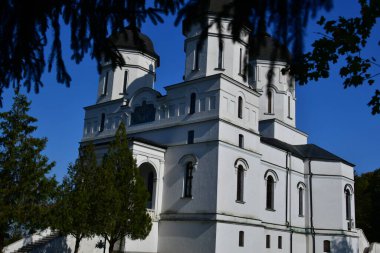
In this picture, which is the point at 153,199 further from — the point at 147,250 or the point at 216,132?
the point at 216,132

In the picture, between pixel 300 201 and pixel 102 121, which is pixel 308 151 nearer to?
pixel 300 201

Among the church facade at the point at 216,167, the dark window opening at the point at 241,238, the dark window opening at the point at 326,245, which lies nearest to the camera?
the church facade at the point at 216,167

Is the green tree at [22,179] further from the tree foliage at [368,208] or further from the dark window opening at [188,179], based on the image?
the tree foliage at [368,208]

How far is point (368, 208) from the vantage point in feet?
142

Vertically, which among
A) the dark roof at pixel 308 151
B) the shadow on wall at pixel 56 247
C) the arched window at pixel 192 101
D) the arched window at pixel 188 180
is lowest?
the shadow on wall at pixel 56 247

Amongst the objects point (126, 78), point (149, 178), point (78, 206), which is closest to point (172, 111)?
point (149, 178)

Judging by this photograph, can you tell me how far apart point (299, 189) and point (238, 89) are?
10153mm

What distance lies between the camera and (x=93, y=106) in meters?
30.2

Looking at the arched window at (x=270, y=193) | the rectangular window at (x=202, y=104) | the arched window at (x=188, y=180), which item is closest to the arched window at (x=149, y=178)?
the arched window at (x=188, y=180)

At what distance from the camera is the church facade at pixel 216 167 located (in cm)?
2312

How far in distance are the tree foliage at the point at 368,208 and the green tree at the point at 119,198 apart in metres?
30.5

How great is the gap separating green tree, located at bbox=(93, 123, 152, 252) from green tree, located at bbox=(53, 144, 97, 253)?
353 mm

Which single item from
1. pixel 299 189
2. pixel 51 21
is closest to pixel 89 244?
pixel 299 189

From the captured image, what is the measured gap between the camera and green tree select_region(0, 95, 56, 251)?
751 inches
